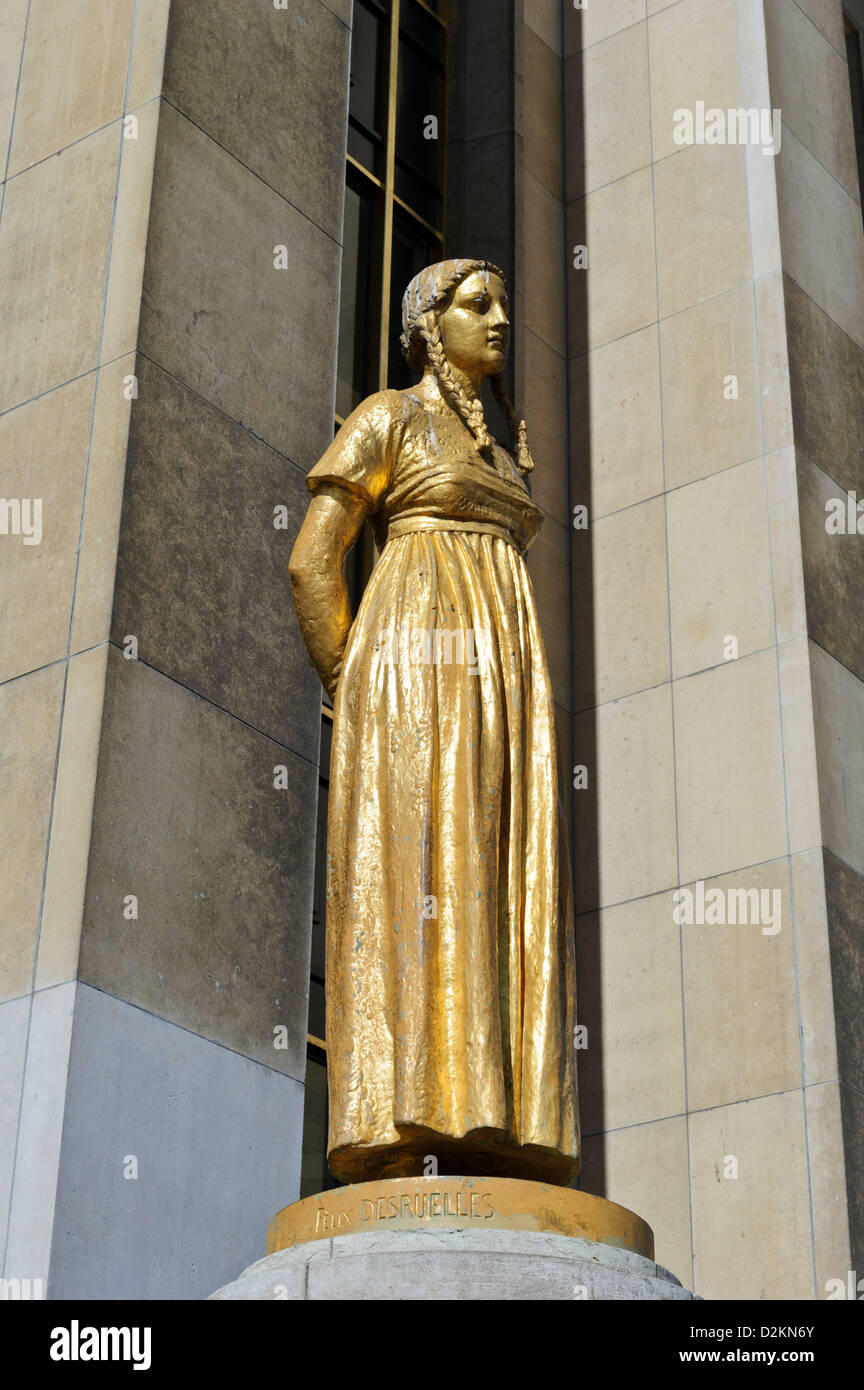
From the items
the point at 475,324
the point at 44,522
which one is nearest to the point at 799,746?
the point at 475,324

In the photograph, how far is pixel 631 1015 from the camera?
10.8 metres

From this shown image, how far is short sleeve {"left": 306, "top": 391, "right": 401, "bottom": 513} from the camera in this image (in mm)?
7480

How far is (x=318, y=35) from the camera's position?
1059 cm

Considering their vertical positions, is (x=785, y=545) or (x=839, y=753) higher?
(x=785, y=545)

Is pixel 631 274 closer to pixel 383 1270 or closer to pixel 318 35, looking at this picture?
pixel 318 35

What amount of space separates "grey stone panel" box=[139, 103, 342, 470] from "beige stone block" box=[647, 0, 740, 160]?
3.70 m

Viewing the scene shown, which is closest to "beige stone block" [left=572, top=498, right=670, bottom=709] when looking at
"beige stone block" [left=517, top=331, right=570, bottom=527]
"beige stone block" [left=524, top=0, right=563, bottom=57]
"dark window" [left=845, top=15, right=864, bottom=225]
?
"beige stone block" [left=517, top=331, right=570, bottom=527]

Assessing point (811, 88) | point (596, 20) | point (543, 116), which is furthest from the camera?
point (596, 20)

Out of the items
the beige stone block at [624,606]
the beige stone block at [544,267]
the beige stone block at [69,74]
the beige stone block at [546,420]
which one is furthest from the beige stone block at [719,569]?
the beige stone block at [69,74]

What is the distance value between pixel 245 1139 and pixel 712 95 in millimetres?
7734

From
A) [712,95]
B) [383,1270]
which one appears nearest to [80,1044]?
[383,1270]

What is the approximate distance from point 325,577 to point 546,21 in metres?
7.86

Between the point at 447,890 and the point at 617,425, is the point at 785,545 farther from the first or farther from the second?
the point at 447,890

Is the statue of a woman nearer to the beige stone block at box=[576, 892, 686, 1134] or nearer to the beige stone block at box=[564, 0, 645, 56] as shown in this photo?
the beige stone block at box=[576, 892, 686, 1134]
